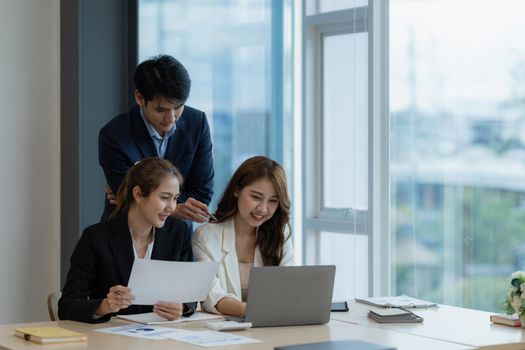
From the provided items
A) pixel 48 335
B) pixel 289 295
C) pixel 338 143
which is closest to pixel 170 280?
pixel 289 295

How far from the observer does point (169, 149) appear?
14.7 ft

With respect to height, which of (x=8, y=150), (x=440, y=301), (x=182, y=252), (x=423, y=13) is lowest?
(x=440, y=301)

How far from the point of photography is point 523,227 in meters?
4.78

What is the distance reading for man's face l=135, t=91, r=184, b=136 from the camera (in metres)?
4.15

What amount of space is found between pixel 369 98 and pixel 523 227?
1.13m

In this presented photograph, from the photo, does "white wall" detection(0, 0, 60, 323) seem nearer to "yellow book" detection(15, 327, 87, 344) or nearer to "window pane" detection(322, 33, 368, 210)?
"window pane" detection(322, 33, 368, 210)

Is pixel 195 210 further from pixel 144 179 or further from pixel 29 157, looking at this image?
pixel 29 157

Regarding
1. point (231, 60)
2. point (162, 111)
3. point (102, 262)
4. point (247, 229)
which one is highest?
point (231, 60)

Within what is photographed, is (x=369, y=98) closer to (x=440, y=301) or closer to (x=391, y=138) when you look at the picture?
(x=391, y=138)

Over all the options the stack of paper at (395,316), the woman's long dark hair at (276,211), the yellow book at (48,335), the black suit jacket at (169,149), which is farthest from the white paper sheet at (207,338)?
the black suit jacket at (169,149)

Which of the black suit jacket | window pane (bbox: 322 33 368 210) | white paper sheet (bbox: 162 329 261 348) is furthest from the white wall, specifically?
white paper sheet (bbox: 162 329 261 348)

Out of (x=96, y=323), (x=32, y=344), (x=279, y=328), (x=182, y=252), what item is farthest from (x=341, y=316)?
(x=32, y=344)

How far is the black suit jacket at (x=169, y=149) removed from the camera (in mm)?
4438

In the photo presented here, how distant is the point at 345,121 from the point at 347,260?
81 cm
